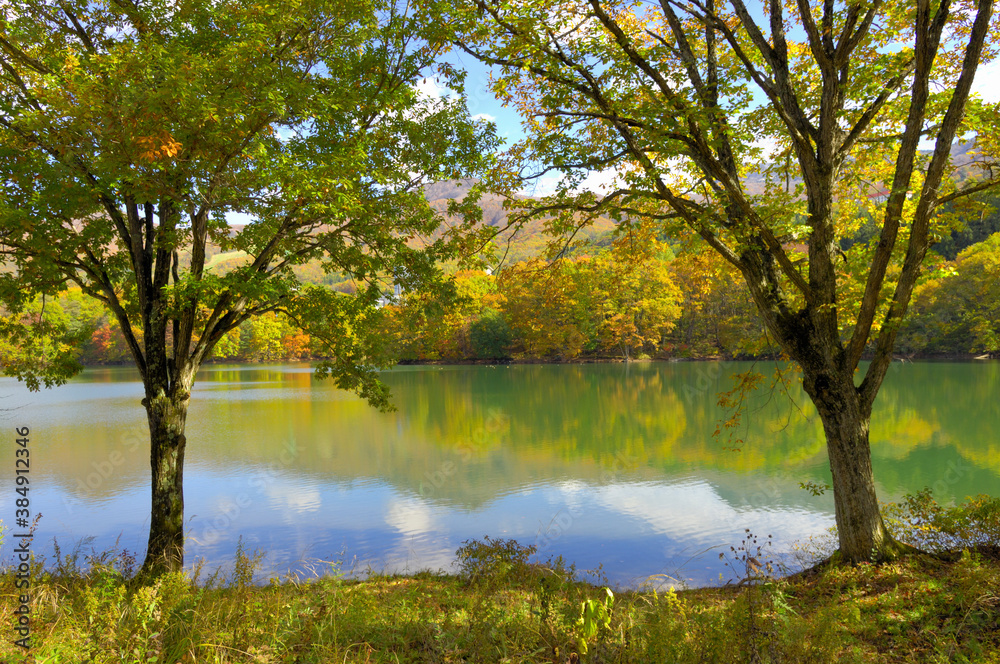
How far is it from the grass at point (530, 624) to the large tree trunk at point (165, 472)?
1057 millimetres

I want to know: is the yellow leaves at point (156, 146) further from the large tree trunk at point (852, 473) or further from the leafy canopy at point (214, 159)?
the large tree trunk at point (852, 473)

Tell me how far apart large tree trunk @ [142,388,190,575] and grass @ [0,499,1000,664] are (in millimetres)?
1057

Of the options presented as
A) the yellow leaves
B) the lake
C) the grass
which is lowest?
the lake

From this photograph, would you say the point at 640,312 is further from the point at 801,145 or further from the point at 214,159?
the point at 214,159

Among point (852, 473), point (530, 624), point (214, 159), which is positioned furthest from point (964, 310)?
point (214, 159)

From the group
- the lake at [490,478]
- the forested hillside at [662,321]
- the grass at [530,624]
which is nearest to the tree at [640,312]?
the forested hillside at [662,321]

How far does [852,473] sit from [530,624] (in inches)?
140

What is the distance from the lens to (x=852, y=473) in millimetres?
5273

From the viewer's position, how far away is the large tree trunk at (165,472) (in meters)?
5.82

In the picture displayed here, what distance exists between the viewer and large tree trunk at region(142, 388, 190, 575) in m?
5.82

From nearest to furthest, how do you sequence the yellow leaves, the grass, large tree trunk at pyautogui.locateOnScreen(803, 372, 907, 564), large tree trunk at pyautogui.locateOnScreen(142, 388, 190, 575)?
the grass
the yellow leaves
large tree trunk at pyautogui.locateOnScreen(803, 372, 907, 564)
large tree trunk at pyautogui.locateOnScreen(142, 388, 190, 575)

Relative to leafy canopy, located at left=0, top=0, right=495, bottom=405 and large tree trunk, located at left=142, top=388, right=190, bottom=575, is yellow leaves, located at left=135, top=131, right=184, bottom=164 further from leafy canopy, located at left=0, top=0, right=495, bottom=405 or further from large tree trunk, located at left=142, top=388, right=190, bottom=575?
large tree trunk, located at left=142, top=388, right=190, bottom=575

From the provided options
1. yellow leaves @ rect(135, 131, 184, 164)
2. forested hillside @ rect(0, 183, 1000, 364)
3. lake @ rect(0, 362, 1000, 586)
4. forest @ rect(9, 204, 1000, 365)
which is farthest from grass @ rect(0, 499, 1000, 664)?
forested hillside @ rect(0, 183, 1000, 364)

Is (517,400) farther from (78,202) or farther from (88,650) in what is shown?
(88,650)
